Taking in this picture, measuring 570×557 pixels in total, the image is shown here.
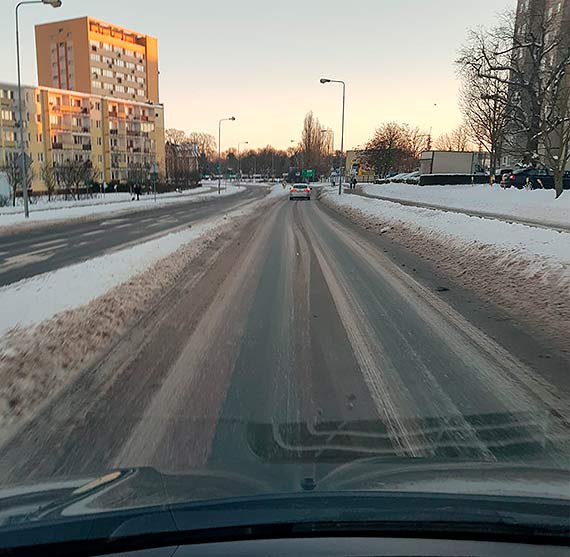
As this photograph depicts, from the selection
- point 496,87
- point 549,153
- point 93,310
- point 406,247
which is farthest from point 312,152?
point 93,310

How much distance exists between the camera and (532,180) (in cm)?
3594

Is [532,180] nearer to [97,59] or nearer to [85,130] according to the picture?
[85,130]

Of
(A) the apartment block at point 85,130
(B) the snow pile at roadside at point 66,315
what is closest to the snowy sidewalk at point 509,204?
(B) the snow pile at roadside at point 66,315

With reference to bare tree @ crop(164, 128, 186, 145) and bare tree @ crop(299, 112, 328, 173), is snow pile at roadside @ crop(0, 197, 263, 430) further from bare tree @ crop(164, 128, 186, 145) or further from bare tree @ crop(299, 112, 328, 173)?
bare tree @ crop(164, 128, 186, 145)

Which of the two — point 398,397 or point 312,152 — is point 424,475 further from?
point 312,152

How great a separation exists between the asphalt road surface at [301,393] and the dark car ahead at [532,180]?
3131cm

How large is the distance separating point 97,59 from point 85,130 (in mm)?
31329

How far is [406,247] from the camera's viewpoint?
572 inches

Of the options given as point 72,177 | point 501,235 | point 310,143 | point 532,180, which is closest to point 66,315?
point 501,235

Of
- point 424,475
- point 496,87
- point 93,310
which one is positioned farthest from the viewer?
point 496,87

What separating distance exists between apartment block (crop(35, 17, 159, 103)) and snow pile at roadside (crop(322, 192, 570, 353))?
4170 inches

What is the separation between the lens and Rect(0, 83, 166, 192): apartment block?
7106 centimetres

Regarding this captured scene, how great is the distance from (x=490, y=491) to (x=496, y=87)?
1781 inches

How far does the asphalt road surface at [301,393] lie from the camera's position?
350 cm
